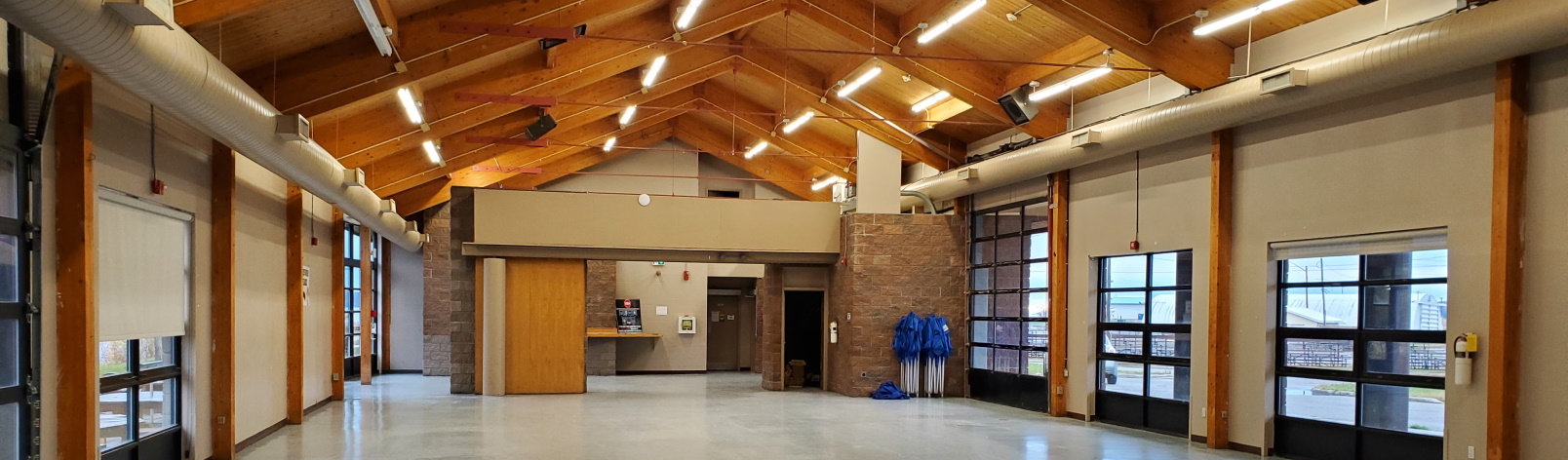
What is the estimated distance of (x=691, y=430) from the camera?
33.4ft

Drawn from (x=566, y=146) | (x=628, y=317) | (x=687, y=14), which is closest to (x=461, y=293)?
(x=566, y=146)

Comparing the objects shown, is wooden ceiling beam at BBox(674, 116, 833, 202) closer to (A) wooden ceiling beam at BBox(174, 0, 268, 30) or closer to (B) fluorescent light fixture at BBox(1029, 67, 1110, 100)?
(B) fluorescent light fixture at BBox(1029, 67, 1110, 100)

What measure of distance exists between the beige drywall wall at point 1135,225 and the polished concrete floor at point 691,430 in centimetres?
75

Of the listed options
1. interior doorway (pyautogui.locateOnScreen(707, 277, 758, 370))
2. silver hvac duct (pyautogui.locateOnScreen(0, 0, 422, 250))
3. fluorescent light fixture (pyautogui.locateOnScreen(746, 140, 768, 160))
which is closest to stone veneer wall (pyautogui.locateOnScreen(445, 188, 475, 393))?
silver hvac duct (pyautogui.locateOnScreen(0, 0, 422, 250))

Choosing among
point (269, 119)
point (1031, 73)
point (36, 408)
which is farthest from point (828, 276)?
point (36, 408)

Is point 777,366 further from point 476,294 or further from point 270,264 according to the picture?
point 270,264

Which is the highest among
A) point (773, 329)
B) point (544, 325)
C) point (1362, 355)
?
point (1362, 355)

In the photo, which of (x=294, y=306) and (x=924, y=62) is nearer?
(x=294, y=306)

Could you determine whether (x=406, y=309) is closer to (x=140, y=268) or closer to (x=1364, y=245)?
(x=140, y=268)

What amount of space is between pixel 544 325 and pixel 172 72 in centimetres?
907

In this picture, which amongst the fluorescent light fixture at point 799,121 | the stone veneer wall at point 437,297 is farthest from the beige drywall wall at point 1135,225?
the stone veneer wall at point 437,297

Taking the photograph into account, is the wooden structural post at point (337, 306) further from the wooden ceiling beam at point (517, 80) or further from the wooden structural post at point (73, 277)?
the wooden structural post at point (73, 277)

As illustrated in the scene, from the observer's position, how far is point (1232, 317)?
914 centimetres

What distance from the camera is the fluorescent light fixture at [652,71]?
13.2m
